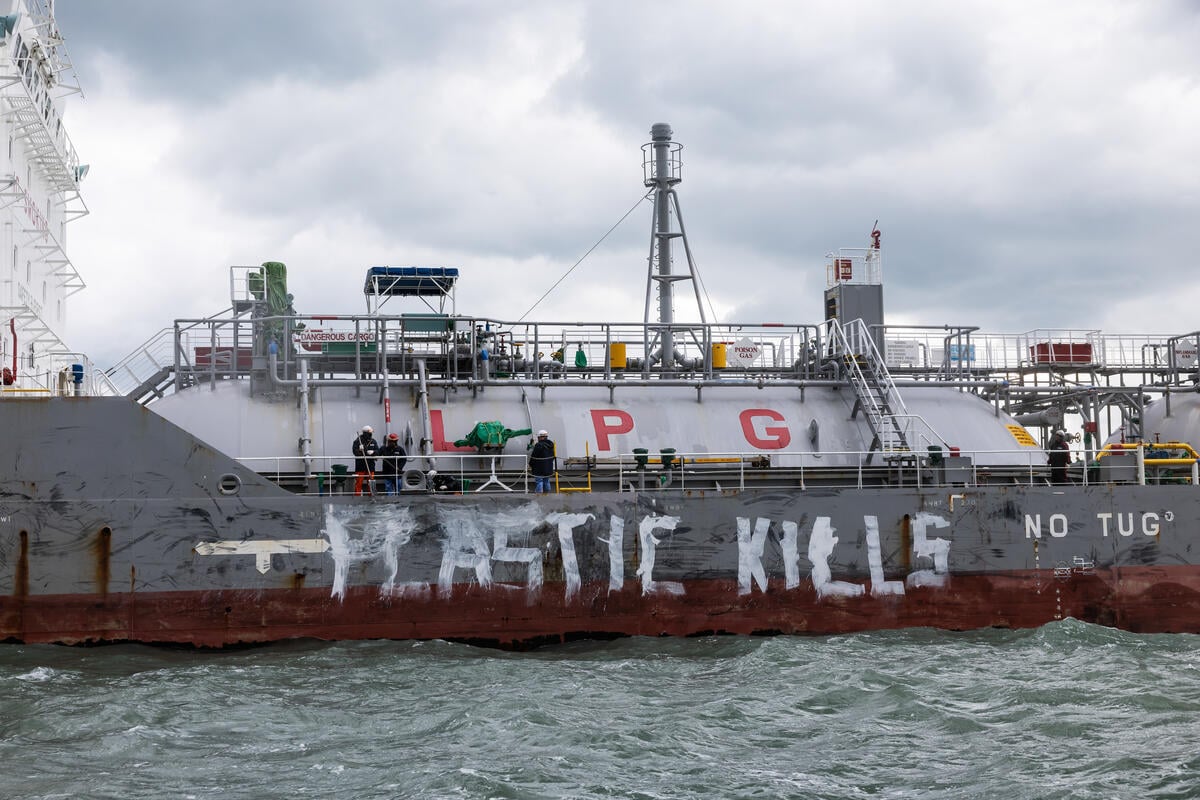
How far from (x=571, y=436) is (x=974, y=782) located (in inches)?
490

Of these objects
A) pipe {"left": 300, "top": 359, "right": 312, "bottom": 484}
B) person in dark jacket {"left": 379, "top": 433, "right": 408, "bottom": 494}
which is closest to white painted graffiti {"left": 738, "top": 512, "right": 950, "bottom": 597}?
person in dark jacket {"left": 379, "top": 433, "right": 408, "bottom": 494}

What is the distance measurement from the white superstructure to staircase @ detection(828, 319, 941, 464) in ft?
57.1

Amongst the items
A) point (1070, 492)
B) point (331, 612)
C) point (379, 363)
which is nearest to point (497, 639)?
point (331, 612)

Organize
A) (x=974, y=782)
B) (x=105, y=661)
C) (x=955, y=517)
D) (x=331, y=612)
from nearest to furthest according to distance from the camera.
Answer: (x=974, y=782) < (x=105, y=661) < (x=331, y=612) < (x=955, y=517)

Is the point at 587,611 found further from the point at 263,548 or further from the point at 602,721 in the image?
the point at 602,721

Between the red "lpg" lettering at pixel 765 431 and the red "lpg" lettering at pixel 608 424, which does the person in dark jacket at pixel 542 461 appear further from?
the red "lpg" lettering at pixel 765 431

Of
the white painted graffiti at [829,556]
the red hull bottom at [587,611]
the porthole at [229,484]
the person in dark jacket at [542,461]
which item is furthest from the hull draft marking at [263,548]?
the white painted graffiti at [829,556]

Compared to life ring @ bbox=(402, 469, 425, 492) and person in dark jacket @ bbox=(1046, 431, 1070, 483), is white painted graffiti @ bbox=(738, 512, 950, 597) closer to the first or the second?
person in dark jacket @ bbox=(1046, 431, 1070, 483)

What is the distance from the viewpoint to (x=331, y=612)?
19.6m

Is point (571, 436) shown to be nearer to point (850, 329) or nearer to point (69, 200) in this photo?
point (850, 329)

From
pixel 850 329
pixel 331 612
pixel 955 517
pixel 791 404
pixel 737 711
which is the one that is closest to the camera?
pixel 737 711

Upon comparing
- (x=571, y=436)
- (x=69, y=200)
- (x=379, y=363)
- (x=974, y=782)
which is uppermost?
(x=69, y=200)

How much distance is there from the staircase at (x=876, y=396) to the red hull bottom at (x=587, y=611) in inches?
130

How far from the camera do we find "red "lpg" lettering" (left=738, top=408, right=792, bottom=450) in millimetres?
24156
